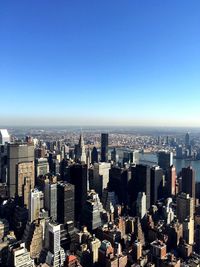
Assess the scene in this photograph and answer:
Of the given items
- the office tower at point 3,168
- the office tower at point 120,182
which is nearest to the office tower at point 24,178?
the office tower at point 3,168

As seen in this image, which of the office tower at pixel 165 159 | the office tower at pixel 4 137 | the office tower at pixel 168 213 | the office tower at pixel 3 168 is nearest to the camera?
the office tower at pixel 168 213

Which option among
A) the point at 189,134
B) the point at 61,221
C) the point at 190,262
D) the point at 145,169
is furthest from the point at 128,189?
the point at 189,134

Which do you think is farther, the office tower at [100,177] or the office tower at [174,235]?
the office tower at [100,177]

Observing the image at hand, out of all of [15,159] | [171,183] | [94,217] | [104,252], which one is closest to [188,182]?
[171,183]

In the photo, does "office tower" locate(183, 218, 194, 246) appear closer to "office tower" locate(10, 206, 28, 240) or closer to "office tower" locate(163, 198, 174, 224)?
"office tower" locate(163, 198, 174, 224)

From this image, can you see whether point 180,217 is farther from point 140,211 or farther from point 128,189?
point 128,189

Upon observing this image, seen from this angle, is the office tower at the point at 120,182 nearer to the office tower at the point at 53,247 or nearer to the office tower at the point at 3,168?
the office tower at the point at 3,168

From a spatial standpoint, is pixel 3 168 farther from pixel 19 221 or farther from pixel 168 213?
pixel 168 213
